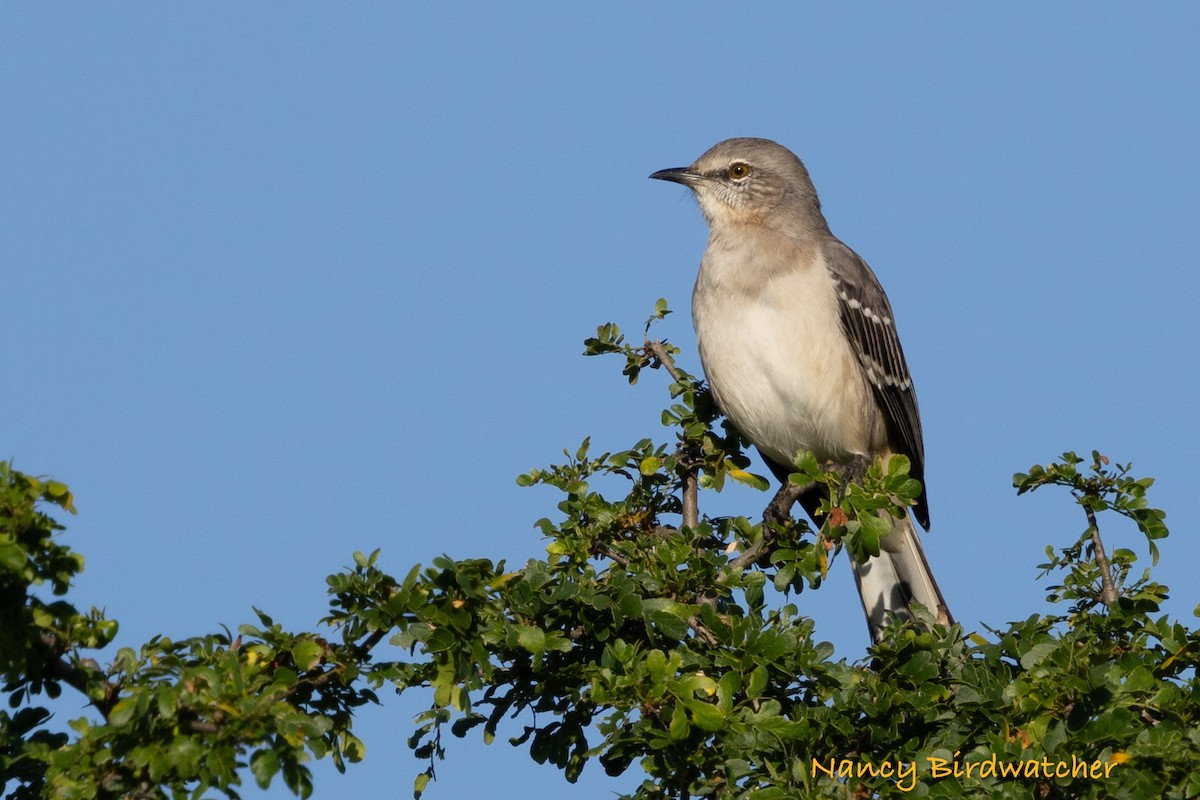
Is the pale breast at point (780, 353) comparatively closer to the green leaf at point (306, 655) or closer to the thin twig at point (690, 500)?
the thin twig at point (690, 500)

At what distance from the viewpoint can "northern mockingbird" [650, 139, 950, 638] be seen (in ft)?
22.2

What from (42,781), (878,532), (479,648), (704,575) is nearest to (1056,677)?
(878,532)

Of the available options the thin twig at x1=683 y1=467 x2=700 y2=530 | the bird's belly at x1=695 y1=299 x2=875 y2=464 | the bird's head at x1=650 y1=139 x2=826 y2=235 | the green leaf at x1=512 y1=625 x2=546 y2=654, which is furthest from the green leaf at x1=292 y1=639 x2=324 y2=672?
the bird's head at x1=650 y1=139 x2=826 y2=235

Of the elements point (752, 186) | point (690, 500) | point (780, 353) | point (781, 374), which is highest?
point (752, 186)

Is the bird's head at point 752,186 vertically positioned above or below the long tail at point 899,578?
above

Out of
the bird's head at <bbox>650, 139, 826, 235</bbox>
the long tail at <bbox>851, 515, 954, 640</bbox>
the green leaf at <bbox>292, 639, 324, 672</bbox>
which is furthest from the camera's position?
the bird's head at <bbox>650, 139, 826, 235</bbox>

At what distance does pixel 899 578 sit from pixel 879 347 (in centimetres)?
127

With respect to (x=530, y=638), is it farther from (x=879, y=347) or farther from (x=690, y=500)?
(x=879, y=347)

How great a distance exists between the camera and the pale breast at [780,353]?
6.72 meters

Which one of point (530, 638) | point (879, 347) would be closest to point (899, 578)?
point (879, 347)

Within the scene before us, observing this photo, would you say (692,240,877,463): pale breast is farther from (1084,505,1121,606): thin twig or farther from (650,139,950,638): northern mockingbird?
(1084,505,1121,606): thin twig

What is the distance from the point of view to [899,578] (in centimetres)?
734

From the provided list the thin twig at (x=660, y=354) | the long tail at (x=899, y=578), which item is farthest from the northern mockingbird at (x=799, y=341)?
the thin twig at (x=660, y=354)

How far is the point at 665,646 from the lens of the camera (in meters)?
4.40
